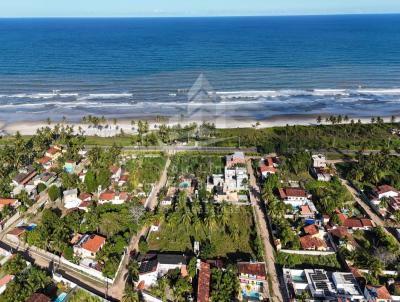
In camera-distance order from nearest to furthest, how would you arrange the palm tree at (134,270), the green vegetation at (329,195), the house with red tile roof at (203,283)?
1. the house with red tile roof at (203,283)
2. the palm tree at (134,270)
3. the green vegetation at (329,195)

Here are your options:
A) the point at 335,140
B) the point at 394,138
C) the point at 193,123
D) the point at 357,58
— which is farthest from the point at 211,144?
the point at 357,58

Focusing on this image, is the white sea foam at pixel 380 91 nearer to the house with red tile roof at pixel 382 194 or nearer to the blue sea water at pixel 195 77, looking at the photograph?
the blue sea water at pixel 195 77

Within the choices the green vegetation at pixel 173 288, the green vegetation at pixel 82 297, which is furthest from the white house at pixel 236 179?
→ the green vegetation at pixel 82 297

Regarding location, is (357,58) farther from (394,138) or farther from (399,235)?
(399,235)

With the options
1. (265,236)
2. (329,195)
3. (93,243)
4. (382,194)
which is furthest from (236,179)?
(93,243)

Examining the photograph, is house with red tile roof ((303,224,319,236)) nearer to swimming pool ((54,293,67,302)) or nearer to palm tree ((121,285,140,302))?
palm tree ((121,285,140,302))
